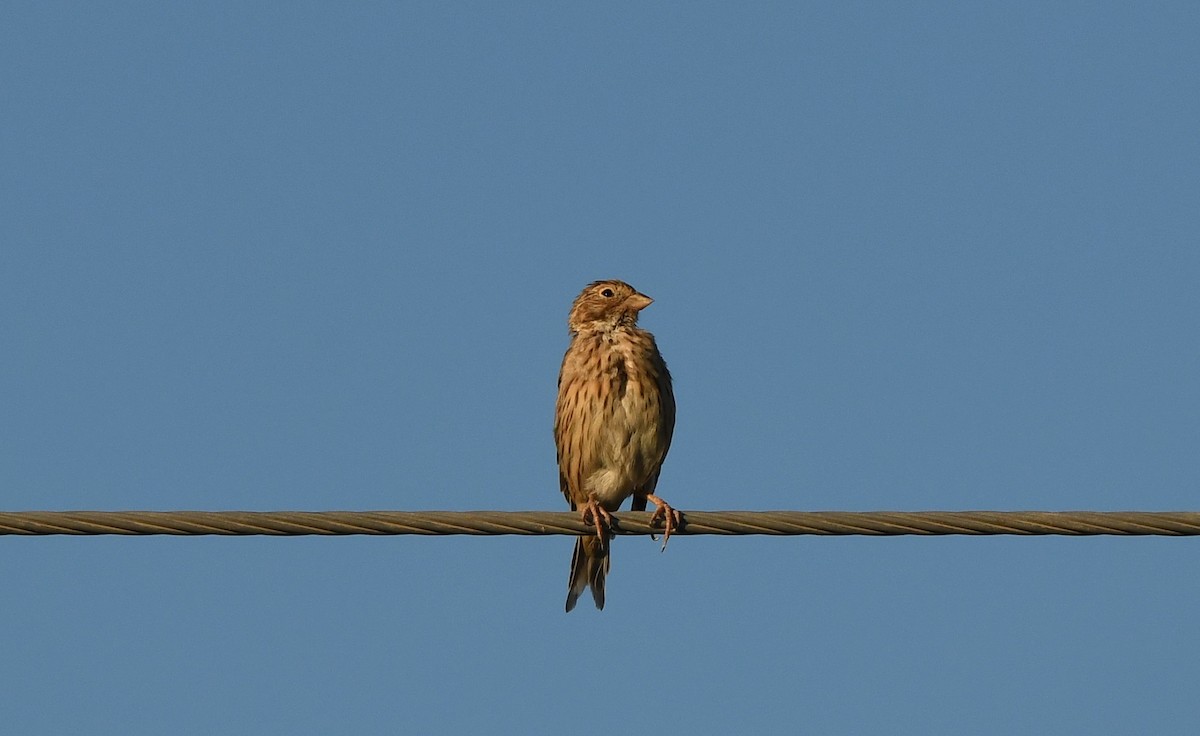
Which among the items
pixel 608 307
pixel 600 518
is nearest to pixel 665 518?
pixel 600 518

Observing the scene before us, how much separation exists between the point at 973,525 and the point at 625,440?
3955 millimetres

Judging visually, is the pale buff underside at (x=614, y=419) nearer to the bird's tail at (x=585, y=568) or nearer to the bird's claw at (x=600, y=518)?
the bird's tail at (x=585, y=568)

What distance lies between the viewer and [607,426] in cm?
1191

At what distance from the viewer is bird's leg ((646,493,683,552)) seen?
9674mm

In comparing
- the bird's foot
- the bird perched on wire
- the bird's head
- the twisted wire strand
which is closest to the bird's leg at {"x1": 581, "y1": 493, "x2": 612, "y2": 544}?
the bird's foot

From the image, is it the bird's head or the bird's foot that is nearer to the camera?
the bird's foot

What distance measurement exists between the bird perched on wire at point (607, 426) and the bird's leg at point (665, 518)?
1.36 metres

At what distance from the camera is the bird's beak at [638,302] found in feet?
42.0

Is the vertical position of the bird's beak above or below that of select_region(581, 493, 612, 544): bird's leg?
above

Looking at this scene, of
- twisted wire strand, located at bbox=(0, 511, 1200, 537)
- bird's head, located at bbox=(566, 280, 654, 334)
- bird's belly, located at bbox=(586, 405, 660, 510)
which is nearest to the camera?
twisted wire strand, located at bbox=(0, 511, 1200, 537)

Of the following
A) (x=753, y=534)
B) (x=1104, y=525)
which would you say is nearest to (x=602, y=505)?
(x=753, y=534)

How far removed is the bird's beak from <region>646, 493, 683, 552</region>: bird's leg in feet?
8.29

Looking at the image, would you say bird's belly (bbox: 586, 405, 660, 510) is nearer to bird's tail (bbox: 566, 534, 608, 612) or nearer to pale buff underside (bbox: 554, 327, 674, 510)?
pale buff underside (bbox: 554, 327, 674, 510)

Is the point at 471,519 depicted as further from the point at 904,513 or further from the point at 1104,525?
the point at 1104,525
